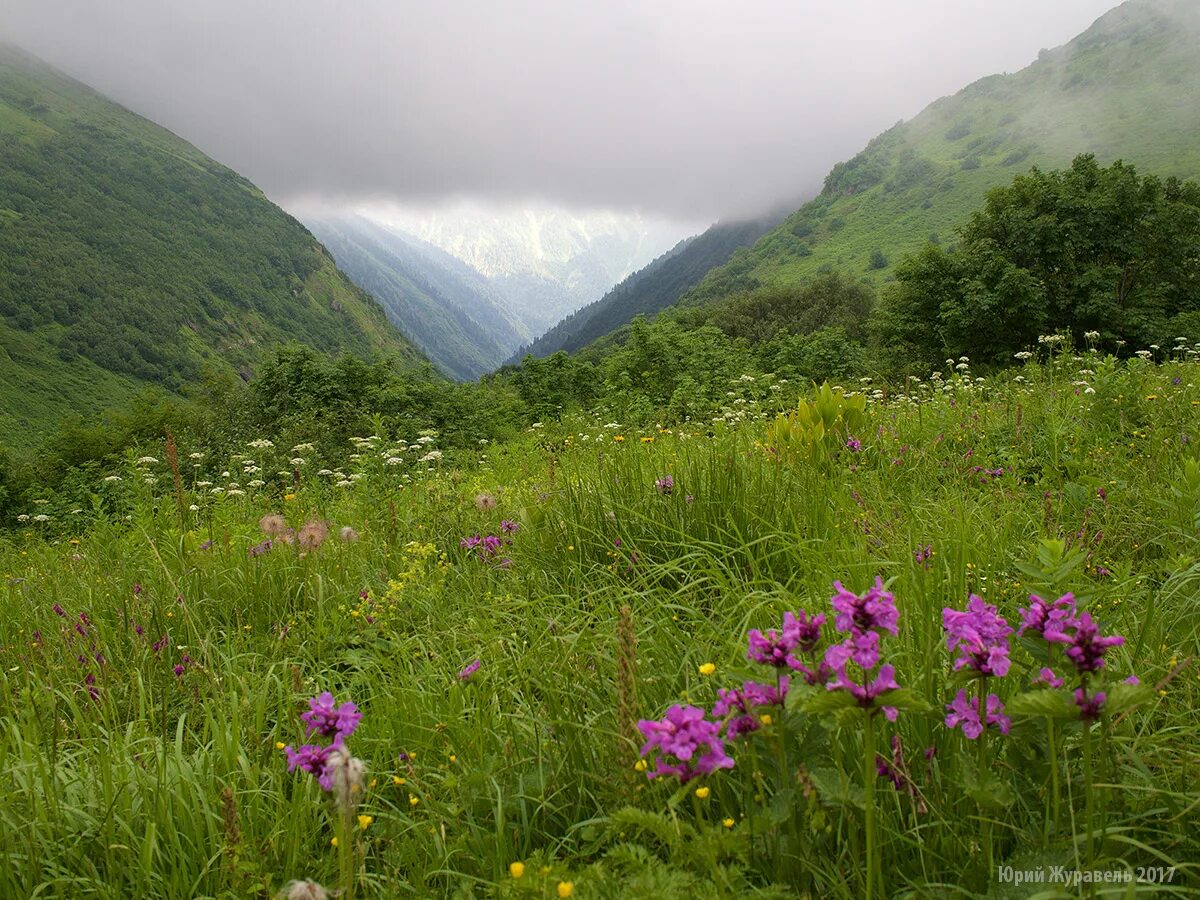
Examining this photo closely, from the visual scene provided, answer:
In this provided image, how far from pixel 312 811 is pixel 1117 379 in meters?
5.81

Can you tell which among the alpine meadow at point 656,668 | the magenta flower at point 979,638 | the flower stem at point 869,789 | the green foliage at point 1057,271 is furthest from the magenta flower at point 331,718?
the green foliage at point 1057,271

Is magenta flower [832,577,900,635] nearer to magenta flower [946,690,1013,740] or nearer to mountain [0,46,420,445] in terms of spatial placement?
magenta flower [946,690,1013,740]

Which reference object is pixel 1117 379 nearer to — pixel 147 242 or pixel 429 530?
pixel 429 530

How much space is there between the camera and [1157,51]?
113625mm

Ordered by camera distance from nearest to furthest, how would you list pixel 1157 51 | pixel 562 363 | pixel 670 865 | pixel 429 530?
pixel 670 865, pixel 429 530, pixel 562 363, pixel 1157 51

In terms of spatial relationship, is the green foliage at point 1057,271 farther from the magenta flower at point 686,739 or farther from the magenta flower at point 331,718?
the magenta flower at point 331,718

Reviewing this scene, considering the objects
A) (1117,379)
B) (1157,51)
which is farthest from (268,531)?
(1157,51)

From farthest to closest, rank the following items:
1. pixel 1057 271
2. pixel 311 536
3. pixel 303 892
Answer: pixel 1057 271
pixel 311 536
pixel 303 892

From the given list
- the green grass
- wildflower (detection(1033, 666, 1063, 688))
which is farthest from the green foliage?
wildflower (detection(1033, 666, 1063, 688))

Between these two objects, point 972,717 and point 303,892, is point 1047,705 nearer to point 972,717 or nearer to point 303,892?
point 972,717

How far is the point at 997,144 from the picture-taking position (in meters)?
121

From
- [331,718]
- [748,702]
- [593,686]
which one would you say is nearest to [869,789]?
[748,702]

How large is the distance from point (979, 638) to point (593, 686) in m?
1.11

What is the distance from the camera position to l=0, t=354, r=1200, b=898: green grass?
1240 mm
